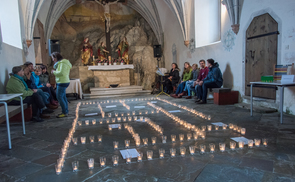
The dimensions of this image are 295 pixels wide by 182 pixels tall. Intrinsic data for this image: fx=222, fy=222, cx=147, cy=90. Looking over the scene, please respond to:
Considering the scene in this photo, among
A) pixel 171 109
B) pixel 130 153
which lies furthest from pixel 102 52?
pixel 130 153

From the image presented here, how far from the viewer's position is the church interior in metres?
2.54

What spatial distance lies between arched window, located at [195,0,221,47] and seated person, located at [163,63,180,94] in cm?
152

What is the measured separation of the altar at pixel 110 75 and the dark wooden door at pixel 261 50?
6939 millimetres

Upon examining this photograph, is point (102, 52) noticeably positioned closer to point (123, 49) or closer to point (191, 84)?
point (123, 49)

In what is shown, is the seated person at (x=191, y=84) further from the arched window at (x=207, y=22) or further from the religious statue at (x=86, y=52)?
the religious statue at (x=86, y=52)

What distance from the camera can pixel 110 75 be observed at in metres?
12.1

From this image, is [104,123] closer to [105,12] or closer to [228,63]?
[228,63]

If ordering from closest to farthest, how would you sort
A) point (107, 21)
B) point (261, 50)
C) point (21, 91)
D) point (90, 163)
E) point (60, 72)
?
point (90, 163) → point (21, 91) → point (60, 72) → point (261, 50) → point (107, 21)

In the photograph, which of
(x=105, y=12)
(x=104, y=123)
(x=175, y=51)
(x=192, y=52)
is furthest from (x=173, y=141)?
(x=105, y=12)

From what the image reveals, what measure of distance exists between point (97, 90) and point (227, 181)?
938 centimetres

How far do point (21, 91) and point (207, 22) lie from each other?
291 inches

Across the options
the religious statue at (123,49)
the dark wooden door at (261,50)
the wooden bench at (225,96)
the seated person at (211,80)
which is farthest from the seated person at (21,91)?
the religious statue at (123,49)

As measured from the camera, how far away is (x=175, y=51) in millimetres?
12031

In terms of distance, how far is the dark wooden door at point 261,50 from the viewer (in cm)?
561
